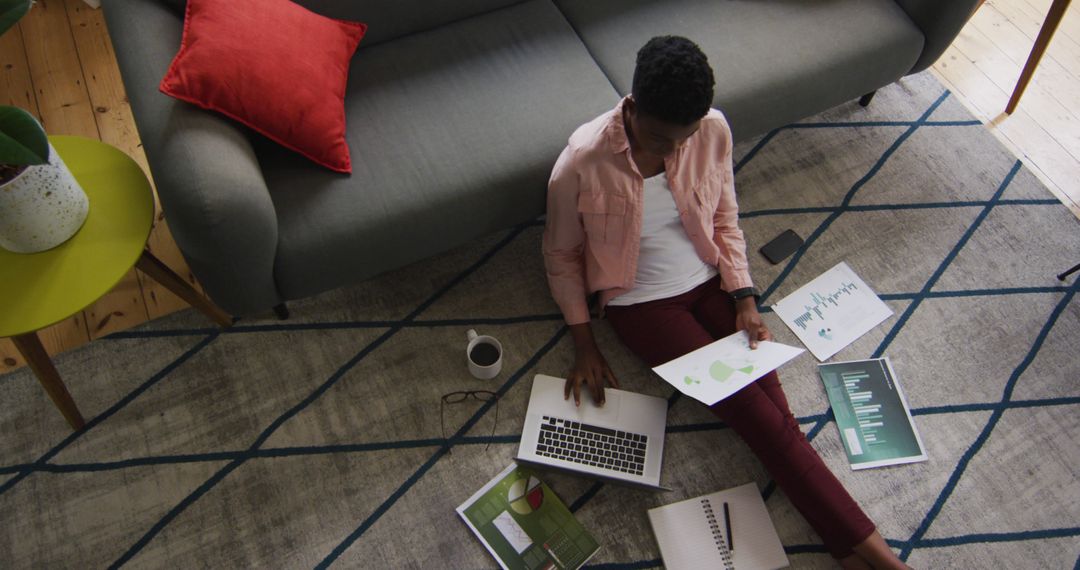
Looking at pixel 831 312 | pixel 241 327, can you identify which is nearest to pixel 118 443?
pixel 241 327

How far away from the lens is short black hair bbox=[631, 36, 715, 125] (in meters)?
1.28

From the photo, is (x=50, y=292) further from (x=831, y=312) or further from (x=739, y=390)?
(x=831, y=312)

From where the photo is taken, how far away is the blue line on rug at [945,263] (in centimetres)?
203

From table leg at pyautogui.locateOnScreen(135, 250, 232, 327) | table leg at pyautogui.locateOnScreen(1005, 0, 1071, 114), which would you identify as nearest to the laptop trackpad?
table leg at pyautogui.locateOnScreen(135, 250, 232, 327)

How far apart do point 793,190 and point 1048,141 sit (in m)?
0.95

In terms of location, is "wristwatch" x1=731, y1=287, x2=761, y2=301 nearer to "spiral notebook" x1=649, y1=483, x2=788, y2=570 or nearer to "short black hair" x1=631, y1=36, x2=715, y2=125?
"spiral notebook" x1=649, y1=483, x2=788, y2=570

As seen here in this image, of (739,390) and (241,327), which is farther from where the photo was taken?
(241,327)

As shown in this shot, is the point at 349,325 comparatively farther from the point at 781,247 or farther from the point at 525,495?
the point at 781,247

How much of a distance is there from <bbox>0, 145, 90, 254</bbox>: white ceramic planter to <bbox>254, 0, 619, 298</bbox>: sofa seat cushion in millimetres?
389

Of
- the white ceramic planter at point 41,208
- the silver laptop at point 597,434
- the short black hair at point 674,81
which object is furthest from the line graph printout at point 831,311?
the white ceramic planter at point 41,208

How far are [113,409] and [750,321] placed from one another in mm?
1591

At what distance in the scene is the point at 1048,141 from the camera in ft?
7.99

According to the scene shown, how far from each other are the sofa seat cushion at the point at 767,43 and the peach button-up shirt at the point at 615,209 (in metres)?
0.31

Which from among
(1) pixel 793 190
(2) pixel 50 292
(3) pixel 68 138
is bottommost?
(1) pixel 793 190
